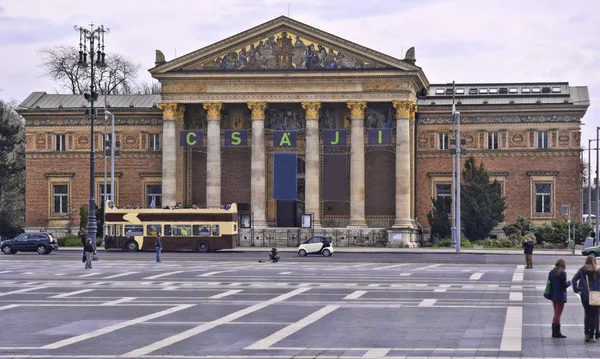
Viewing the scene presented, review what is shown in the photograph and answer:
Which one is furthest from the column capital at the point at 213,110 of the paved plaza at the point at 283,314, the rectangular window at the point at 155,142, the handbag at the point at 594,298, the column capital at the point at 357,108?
the handbag at the point at 594,298

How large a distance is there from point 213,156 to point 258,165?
3630 mm

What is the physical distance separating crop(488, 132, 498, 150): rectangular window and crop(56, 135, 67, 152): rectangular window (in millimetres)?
36027

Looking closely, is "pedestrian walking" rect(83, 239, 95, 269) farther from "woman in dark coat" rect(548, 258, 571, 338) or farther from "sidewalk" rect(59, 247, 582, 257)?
"woman in dark coat" rect(548, 258, 571, 338)

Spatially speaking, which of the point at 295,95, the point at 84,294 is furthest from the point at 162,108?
the point at 84,294

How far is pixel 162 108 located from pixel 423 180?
22.3 m

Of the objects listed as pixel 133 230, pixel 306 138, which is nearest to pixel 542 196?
pixel 306 138

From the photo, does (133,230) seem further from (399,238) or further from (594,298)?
(594,298)

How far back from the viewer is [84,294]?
38312 millimetres

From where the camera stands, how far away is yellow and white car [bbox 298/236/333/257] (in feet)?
232

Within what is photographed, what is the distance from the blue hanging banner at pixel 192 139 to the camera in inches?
3445

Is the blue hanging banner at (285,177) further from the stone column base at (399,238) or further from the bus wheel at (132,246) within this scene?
the bus wheel at (132,246)

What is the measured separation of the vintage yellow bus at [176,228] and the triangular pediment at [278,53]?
14.7 metres

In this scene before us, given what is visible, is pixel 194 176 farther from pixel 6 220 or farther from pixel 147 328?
pixel 147 328

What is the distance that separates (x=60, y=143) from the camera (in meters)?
96.1
